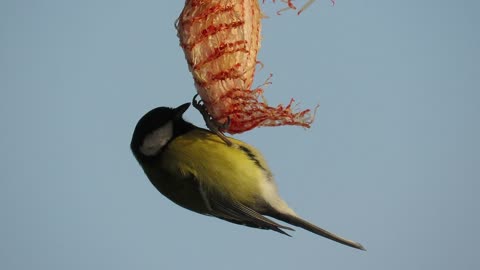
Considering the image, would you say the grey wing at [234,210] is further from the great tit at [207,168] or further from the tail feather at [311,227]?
the tail feather at [311,227]

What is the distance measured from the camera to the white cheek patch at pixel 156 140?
3.22 metres

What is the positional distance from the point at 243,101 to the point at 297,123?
13.4 inches

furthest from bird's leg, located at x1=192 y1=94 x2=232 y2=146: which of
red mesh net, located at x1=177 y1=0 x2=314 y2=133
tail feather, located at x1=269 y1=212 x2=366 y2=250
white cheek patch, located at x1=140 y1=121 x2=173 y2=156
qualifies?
tail feather, located at x1=269 y1=212 x2=366 y2=250

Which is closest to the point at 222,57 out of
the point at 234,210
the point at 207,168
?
the point at 207,168

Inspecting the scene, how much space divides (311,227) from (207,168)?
0.76 meters

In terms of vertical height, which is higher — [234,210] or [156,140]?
[156,140]

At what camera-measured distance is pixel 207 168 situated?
3.22 meters

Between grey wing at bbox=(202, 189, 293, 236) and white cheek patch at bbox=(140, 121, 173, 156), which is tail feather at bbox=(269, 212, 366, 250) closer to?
grey wing at bbox=(202, 189, 293, 236)

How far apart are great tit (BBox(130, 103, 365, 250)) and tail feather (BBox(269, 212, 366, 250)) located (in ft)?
0.08

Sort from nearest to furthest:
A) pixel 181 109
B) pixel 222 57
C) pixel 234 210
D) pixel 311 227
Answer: pixel 222 57 → pixel 181 109 → pixel 234 210 → pixel 311 227

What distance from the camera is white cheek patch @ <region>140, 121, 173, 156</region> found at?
3225 millimetres

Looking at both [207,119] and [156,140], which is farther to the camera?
[156,140]

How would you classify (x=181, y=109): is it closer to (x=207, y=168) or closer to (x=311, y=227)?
(x=207, y=168)

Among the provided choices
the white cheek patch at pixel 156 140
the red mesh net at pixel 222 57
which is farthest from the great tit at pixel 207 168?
the red mesh net at pixel 222 57
